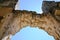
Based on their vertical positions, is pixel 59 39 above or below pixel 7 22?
below

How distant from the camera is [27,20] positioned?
17.4ft

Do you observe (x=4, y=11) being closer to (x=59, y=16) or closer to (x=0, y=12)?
(x=0, y=12)

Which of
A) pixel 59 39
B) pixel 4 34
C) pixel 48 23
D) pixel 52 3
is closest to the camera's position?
pixel 4 34

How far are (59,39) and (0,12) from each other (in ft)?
5.34

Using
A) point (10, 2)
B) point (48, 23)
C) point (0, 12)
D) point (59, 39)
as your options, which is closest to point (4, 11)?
point (0, 12)

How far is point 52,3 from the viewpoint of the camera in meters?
5.73

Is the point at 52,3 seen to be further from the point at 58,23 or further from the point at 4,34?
the point at 4,34

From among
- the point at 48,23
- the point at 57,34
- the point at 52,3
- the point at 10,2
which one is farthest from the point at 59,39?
the point at 10,2

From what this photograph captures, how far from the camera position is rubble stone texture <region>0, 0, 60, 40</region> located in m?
4.94

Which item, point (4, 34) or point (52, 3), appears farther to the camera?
point (52, 3)

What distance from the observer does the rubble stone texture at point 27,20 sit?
4938 millimetres

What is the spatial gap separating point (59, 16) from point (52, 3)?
66 cm

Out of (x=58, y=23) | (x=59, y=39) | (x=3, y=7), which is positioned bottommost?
(x=59, y=39)

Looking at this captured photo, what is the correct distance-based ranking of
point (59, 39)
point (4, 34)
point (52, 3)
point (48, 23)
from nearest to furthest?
point (4, 34), point (59, 39), point (48, 23), point (52, 3)
